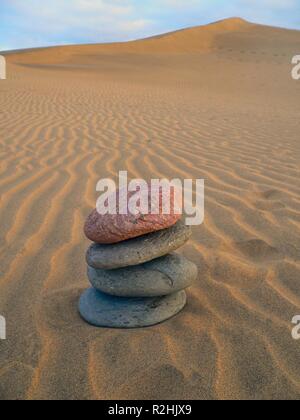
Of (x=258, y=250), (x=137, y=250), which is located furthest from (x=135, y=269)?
(x=258, y=250)

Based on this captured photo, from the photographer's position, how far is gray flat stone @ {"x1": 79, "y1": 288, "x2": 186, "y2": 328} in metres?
2.47

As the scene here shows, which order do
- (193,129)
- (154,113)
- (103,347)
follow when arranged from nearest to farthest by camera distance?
(103,347), (193,129), (154,113)

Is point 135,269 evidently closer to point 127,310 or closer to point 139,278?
point 139,278

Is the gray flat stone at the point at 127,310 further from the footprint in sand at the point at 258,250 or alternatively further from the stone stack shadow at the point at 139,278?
the footprint in sand at the point at 258,250

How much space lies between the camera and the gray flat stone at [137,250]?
2385 millimetres

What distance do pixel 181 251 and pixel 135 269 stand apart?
951 millimetres

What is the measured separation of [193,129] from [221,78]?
628 inches

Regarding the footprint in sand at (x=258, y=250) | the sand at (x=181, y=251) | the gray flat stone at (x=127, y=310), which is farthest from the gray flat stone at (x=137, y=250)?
the footprint in sand at (x=258, y=250)

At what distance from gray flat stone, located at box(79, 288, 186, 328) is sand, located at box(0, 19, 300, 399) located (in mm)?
60

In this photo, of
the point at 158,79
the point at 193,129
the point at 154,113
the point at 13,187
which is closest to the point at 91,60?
the point at 158,79

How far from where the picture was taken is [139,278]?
2467mm

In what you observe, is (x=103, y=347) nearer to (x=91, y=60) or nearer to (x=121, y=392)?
(x=121, y=392)

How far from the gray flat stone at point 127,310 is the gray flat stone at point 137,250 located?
253mm

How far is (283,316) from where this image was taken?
8.22ft
